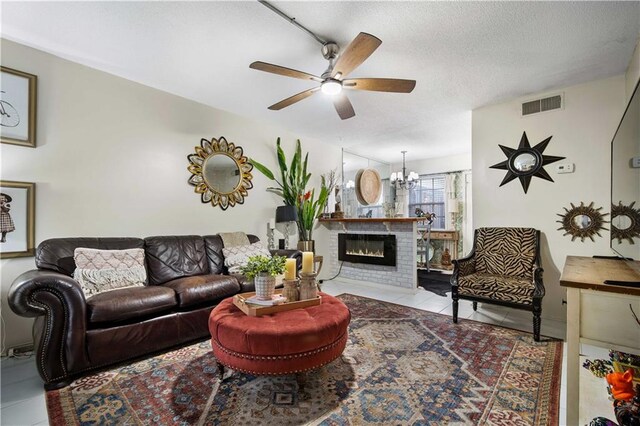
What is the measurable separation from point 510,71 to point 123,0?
3.32m

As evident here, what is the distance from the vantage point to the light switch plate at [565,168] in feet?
10.0

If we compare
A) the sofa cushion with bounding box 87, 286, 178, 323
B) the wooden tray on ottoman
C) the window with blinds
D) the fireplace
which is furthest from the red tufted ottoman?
the window with blinds

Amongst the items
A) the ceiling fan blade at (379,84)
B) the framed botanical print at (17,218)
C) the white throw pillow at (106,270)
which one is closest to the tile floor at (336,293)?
the white throw pillow at (106,270)

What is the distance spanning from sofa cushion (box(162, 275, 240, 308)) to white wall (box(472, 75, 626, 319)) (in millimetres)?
3161

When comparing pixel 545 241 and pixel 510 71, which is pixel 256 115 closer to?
pixel 510 71

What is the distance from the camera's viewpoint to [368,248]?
16.5 feet

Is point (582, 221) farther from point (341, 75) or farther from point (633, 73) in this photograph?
point (341, 75)

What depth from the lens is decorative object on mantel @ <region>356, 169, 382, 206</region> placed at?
5980 millimetres

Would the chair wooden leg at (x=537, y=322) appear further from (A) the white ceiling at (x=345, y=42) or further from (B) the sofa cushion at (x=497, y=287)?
(A) the white ceiling at (x=345, y=42)

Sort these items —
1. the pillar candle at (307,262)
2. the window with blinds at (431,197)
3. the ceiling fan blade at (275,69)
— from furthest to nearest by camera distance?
the window with blinds at (431,197) < the pillar candle at (307,262) < the ceiling fan blade at (275,69)

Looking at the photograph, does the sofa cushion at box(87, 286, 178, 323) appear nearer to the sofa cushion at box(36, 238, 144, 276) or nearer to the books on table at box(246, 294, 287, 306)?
the sofa cushion at box(36, 238, 144, 276)

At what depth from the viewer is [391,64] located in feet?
8.70

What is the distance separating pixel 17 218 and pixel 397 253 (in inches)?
177

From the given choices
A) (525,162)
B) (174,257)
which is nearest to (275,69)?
(174,257)
